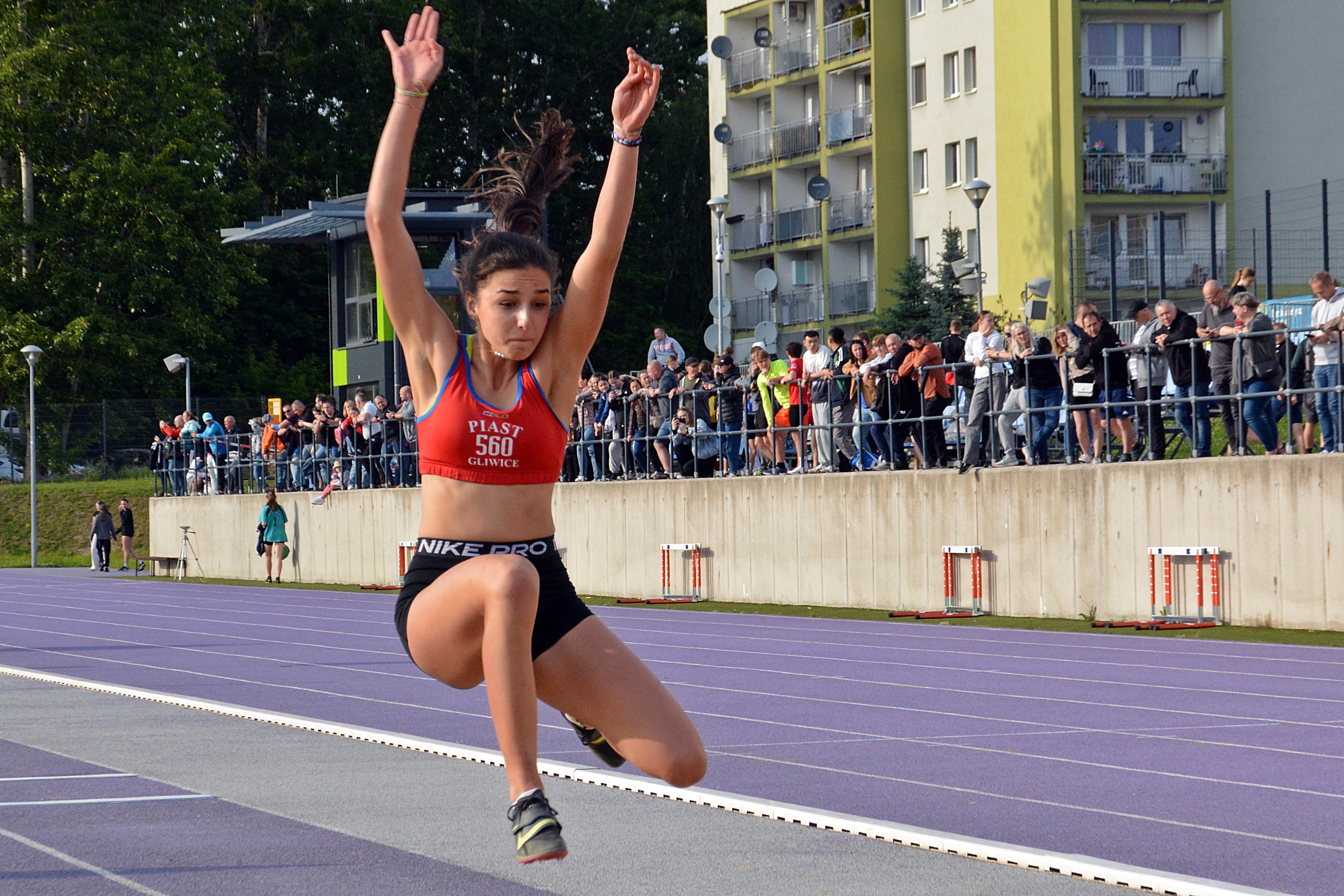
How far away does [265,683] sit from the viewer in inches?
580

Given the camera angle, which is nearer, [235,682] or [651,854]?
[651,854]

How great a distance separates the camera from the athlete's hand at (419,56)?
5230 mm

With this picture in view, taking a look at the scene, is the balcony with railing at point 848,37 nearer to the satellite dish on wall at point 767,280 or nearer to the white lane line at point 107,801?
the satellite dish on wall at point 767,280

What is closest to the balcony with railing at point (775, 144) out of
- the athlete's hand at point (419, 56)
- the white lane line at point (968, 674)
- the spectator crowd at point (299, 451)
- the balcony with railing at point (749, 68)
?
the balcony with railing at point (749, 68)

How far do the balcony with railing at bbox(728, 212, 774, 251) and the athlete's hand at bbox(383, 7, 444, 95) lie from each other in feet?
172

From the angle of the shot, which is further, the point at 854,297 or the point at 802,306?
the point at 802,306

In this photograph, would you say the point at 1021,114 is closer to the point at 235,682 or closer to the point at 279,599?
the point at 279,599

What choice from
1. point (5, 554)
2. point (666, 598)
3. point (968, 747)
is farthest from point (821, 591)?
point (5, 554)

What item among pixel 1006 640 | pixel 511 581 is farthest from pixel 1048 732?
pixel 1006 640

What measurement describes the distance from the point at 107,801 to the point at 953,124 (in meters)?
43.5

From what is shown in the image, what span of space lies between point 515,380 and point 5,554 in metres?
46.5

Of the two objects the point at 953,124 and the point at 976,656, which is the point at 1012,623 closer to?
the point at 976,656

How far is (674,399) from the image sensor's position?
24312mm

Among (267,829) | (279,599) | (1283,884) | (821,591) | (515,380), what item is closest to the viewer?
(515,380)
